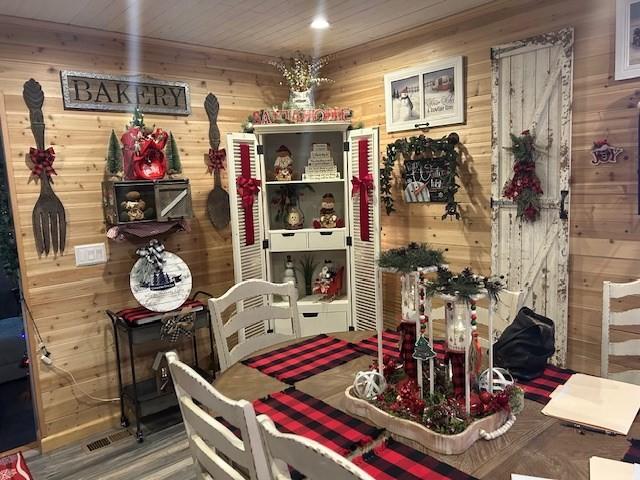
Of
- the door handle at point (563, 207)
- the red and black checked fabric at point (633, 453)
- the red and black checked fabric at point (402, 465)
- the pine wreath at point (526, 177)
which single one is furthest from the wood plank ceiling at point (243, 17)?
the red and black checked fabric at point (633, 453)

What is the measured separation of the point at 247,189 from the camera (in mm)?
3297

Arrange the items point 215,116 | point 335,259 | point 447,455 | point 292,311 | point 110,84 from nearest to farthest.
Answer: point 447,455
point 292,311
point 110,84
point 215,116
point 335,259

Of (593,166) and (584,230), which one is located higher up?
(593,166)

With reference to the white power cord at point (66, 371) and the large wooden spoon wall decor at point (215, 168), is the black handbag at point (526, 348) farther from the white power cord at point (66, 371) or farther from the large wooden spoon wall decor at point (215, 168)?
the white power cord at point (66, 371)

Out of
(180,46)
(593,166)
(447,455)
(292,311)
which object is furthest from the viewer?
(180,46)

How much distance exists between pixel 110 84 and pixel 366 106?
5.76 ft

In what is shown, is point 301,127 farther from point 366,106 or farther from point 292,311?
point 292,311

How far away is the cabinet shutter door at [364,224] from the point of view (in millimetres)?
3244

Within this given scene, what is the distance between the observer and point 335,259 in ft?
12.3

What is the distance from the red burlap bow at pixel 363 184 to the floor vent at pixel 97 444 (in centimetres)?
203

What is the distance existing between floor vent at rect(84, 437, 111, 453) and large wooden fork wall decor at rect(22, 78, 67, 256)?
1.16m

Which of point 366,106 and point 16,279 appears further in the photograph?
point 366,106

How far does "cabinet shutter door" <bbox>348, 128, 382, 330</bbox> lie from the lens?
10.6 feet

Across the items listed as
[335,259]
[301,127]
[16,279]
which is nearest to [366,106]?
[301,127]
